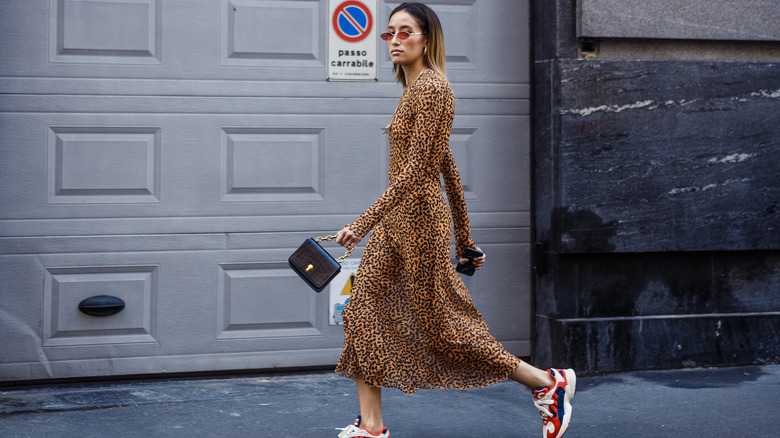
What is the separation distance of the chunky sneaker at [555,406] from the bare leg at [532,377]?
2cm

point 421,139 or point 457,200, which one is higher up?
point 421,139

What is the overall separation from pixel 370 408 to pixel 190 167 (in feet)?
6.53

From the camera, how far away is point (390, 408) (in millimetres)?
4910

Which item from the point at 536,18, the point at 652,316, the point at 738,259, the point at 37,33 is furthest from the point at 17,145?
the point at 738,259

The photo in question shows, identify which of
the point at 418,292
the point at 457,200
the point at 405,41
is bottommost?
the point at 418,292

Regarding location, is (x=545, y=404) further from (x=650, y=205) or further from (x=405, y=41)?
(x=650, y=205)

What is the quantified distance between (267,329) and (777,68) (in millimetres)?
3326

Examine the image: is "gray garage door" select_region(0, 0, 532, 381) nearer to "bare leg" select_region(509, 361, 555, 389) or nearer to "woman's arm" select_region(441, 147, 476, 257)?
"woman's arm" select_region(441, 147, 476, 257)

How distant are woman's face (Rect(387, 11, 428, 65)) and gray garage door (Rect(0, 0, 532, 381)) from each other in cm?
164

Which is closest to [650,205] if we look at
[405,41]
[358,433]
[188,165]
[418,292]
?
[418,292]

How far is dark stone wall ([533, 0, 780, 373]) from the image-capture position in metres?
5.57

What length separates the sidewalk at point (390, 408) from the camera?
4.47 metres

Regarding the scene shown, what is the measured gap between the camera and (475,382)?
4.17 metres

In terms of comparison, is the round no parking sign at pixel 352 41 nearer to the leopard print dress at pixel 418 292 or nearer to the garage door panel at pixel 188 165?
the garage door panel at pixel 188 165
